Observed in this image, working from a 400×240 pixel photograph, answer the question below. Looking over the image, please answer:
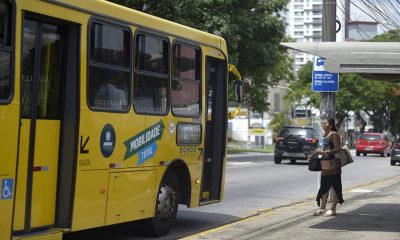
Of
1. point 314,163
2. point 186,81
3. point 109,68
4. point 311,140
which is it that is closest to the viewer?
point 109,68

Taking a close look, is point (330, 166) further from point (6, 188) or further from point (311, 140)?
point (311, 140)

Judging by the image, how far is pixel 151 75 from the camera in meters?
8.99

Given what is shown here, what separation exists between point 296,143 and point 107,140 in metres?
24.2

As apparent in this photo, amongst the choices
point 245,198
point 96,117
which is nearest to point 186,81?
point 96,117

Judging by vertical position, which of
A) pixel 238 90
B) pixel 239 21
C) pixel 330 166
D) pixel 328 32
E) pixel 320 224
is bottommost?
pixel 320 224

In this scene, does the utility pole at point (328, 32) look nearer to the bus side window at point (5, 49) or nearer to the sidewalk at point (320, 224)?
the sidewalk at point (320, 224)

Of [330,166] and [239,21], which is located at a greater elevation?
[239,21]

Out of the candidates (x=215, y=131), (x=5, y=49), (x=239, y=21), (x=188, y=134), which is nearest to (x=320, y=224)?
(x=215, y=131)

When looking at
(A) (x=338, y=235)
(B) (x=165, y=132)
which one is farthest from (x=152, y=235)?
(A) (x=338, y=235)

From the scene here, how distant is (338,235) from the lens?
9930 millimetres

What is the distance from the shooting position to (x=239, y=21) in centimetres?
3122

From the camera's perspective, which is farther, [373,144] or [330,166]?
[373,144]

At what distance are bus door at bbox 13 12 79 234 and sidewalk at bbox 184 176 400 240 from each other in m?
3.18

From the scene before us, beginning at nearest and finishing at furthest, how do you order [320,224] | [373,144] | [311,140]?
[320,224] < [311,140] < [373,144]
